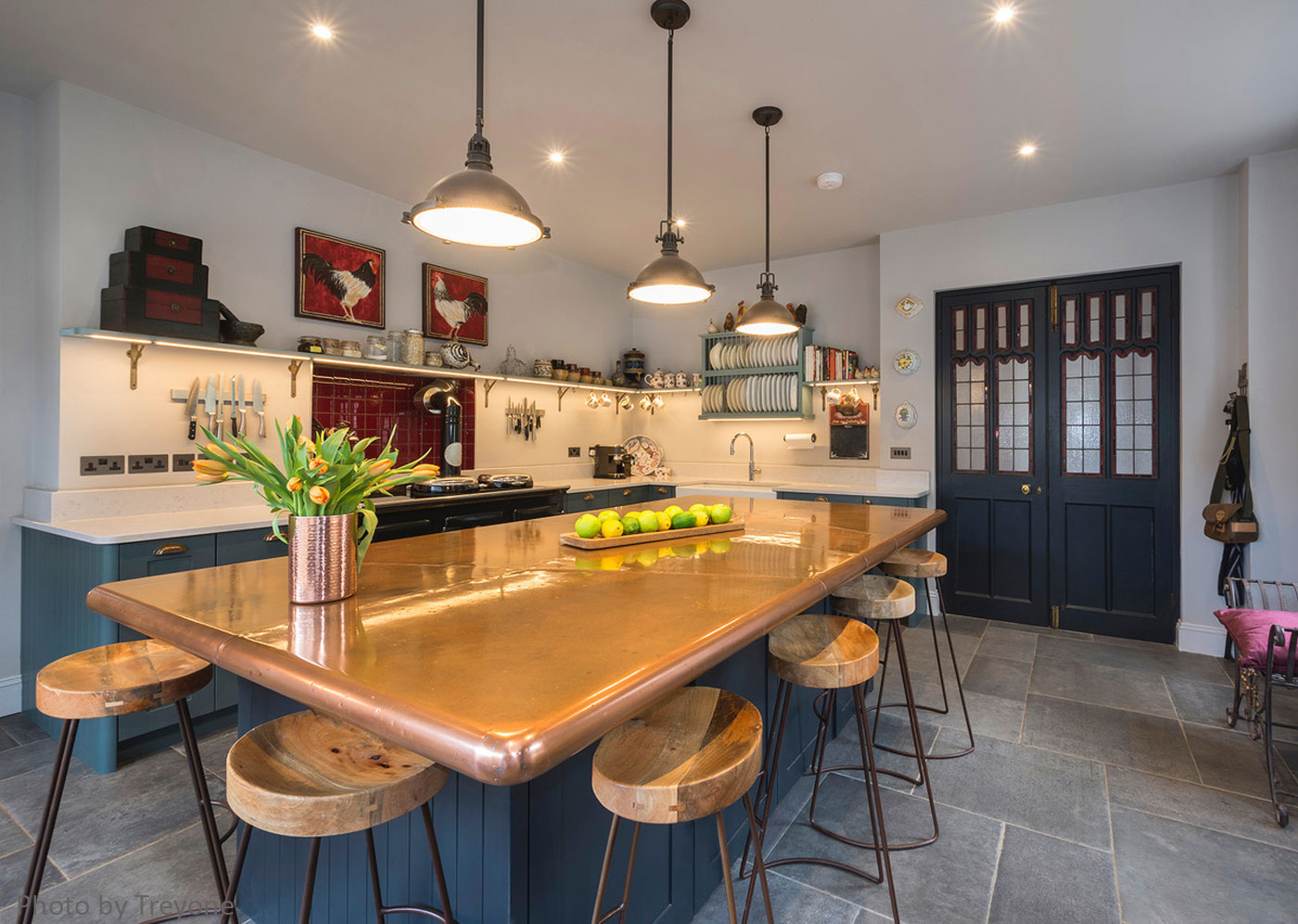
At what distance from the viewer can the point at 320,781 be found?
1.02 metres

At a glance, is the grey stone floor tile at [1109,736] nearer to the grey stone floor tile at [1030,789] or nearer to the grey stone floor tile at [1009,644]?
the grey stone floor tile at [1030,789]

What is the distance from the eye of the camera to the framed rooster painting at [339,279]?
3.78 metres

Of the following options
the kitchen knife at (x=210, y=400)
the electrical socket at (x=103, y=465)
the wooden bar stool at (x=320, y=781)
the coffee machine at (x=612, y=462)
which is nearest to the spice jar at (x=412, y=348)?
the kitchen knife at (x=210, y=400)

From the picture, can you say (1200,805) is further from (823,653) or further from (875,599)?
(823,653)

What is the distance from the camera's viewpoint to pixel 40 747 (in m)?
2.73

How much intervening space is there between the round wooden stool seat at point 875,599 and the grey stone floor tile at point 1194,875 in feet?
3.09

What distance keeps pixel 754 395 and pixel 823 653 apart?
3.95 meters

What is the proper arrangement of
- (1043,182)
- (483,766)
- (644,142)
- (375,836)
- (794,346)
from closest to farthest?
(483,766), (375,836), (644,142), (1043,182), (794,346)

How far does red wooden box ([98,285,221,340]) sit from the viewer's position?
2930 mm

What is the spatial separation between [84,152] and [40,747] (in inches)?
101

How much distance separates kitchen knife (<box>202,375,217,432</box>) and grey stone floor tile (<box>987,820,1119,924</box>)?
3.81 m

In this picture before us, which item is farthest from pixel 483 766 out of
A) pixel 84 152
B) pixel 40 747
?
pixel 84 152

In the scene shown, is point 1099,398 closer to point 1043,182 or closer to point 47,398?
point 1043,182

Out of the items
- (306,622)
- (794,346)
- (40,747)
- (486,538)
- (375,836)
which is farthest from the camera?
(794,346)
